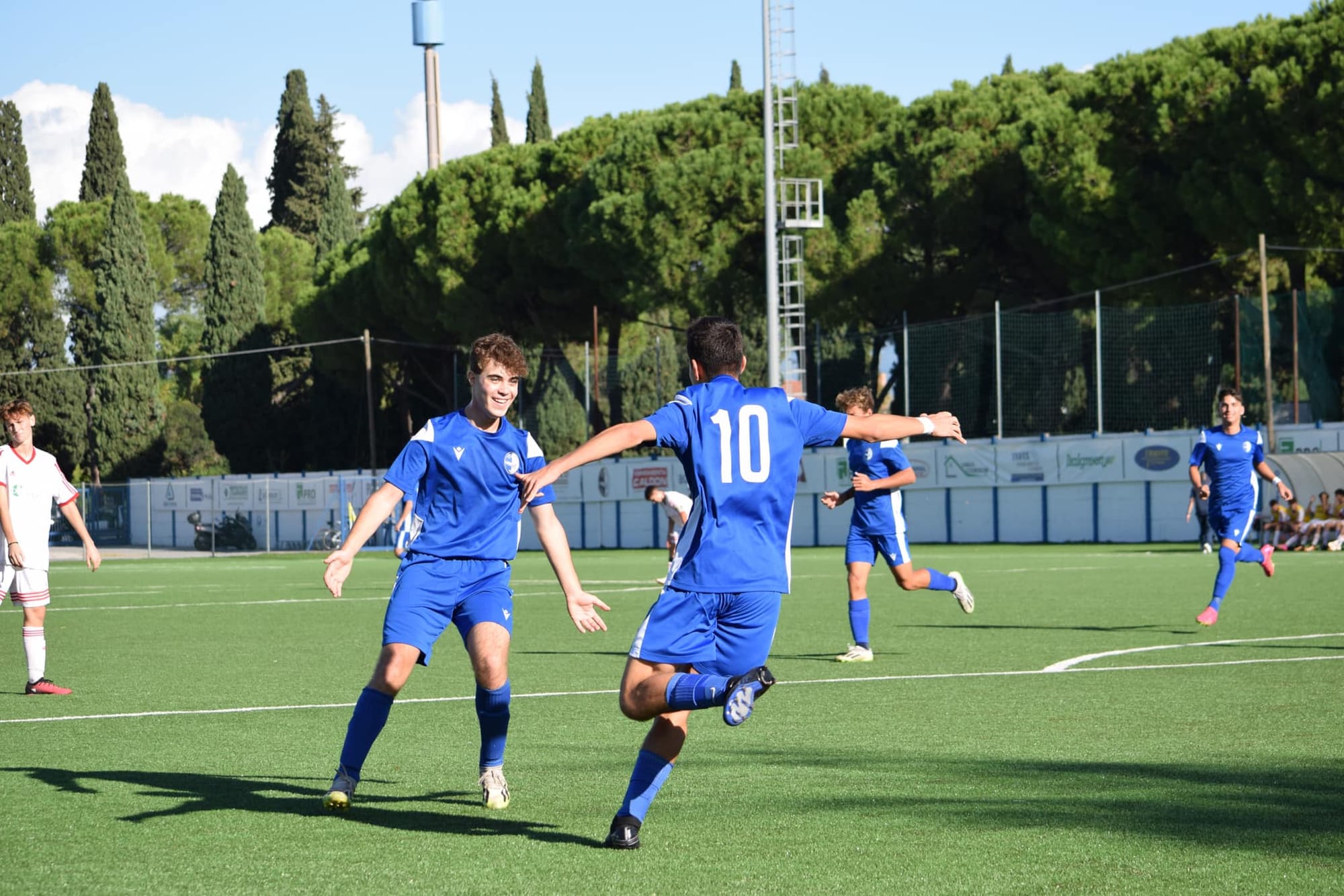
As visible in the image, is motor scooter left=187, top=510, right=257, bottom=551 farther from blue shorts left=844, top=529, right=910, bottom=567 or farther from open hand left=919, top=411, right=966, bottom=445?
open hand left=919, top=411, right=966, bottom=445

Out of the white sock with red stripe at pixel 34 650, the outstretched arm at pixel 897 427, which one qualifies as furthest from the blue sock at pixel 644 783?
the white sock with red stripe at pixel 34 650

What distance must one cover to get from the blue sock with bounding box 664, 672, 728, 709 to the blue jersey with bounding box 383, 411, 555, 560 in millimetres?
1341

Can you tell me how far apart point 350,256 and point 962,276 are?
26.8 meters

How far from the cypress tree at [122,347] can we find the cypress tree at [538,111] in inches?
957

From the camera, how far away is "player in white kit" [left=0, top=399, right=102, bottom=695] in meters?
10.6

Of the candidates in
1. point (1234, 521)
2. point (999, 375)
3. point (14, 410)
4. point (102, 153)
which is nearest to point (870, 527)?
point (1234, 521)

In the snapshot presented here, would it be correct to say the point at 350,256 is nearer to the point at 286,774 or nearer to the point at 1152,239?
the point at 1152,239

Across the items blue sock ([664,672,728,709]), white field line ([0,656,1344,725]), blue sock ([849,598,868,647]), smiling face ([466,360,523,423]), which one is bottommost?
white field line ([0,656,1344,725])

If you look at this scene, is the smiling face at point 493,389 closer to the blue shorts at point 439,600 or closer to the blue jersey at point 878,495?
the blue shorts at point 439,600

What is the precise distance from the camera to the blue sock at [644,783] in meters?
5.49

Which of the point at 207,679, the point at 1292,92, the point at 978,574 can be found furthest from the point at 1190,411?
the point at 207,679

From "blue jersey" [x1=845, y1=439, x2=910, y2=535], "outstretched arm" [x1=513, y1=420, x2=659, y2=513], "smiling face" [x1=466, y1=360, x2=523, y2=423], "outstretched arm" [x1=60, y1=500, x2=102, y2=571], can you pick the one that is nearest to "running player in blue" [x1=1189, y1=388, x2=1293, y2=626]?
"blue jersey" [x1=845, y1=439, x2=910, y2=535]

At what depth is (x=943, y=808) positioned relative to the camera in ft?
20.0

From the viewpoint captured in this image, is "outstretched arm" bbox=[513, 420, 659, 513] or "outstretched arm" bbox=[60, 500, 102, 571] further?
"outstretched arm" bbox=[60, 500, 102, 571]
